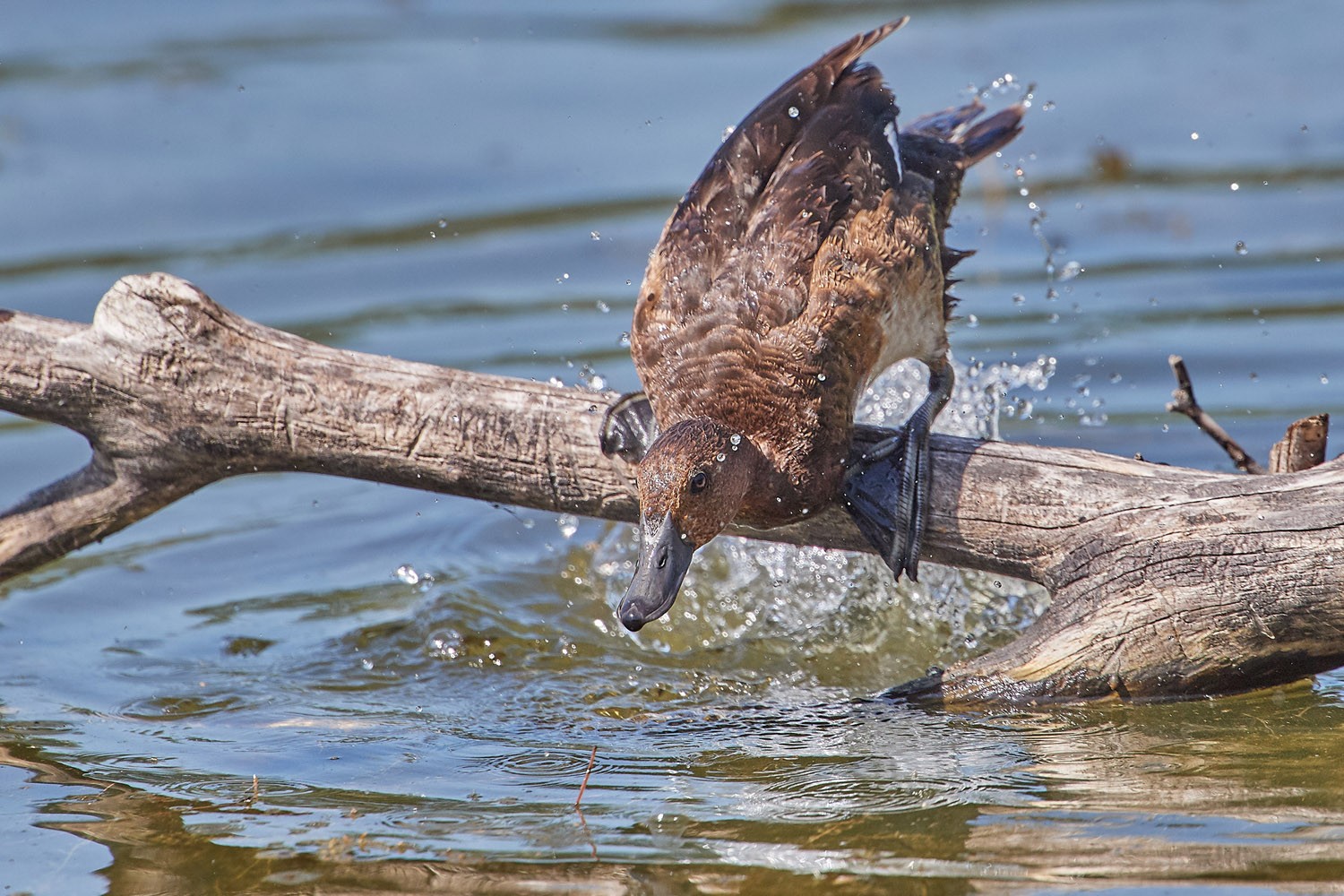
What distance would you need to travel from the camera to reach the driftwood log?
3447 mm

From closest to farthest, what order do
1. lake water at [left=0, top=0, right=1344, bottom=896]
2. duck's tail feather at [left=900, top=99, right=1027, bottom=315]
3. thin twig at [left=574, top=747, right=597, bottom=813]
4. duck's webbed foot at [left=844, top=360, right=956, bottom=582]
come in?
lake water at [left=0, top=0, right=1344, bottom=896], thin twig at [left=574, top=747, right=597, bottom=813], duck's webbed foot at [left=844, top=360, right=956, bottom=582], duck's tail feather at [left=900, top=99, right=1027, bottom=315]

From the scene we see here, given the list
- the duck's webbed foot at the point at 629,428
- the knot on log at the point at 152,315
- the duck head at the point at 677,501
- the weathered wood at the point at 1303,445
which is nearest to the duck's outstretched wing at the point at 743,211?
the duck's webbed foot at the point at 629,428

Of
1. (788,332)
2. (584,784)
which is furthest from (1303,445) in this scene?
(584,784)

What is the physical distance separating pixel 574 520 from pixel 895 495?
225cm

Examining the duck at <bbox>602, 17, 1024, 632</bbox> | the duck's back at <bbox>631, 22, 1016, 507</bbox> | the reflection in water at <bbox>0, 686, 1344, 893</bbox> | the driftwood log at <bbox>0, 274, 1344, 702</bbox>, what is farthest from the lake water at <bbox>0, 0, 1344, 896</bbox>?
the duck's back at <bbox>631, 22, 1016, 507</bbox>

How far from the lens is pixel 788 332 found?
3.85m

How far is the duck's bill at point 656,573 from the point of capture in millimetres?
3412

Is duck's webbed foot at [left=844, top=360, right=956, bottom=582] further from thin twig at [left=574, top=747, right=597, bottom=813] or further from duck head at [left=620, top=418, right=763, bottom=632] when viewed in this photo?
thin twig at [left=574, top=747, right=597, bottom=813]

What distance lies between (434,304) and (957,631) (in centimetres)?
408

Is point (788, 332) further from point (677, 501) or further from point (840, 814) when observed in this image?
point (840, 814)

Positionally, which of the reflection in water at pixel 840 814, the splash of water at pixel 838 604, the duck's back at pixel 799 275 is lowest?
the reflection in water at pixel 840 814

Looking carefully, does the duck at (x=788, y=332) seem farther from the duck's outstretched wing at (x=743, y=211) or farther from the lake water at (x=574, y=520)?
the lake water at (x=574, y=520)

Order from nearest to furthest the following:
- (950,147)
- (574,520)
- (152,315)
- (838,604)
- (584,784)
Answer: (584,784) → (152,315) → (950,147) → (838,604) → (574,520)

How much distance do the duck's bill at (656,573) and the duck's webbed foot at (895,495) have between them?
496mm
